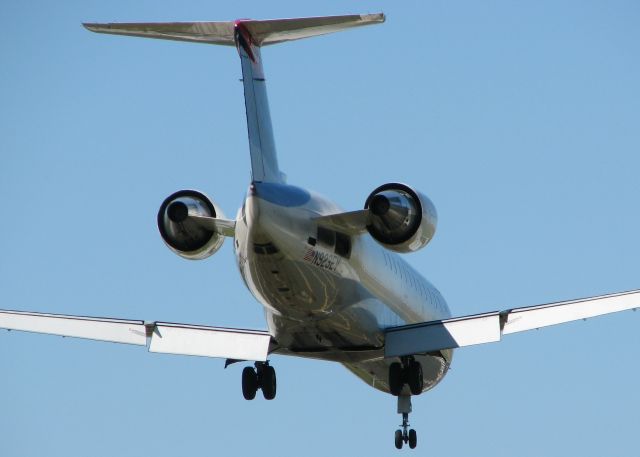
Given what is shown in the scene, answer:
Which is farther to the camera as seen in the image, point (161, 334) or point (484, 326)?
point (161, 334)

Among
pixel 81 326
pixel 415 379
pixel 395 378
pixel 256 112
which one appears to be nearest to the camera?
pixel 256 112

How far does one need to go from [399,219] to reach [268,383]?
6380 millimetres

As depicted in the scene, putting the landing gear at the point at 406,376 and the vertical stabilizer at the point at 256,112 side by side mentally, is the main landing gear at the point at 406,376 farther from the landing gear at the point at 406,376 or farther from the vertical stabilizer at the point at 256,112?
the vertical stabilizer at the point at 256,112

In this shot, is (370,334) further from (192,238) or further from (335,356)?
(192,238)

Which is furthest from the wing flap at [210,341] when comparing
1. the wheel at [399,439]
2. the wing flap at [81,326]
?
the wheel at [399,439]

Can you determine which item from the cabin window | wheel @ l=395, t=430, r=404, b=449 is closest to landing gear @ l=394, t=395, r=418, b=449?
wheel @ l=395, t=430, r=404, b=449

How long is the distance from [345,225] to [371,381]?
7.75 meters

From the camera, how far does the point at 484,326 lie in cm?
3069

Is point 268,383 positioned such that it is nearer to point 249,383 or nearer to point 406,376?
point 249,383

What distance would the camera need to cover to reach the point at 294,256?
89.0 ft

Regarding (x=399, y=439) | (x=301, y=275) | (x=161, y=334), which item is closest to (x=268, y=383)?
(x=161, y=334)

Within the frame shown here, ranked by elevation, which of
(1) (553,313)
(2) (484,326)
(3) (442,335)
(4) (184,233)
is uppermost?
(4) (184,233)

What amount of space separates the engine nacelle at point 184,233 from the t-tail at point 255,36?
193 cm

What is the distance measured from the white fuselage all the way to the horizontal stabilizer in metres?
3.61
